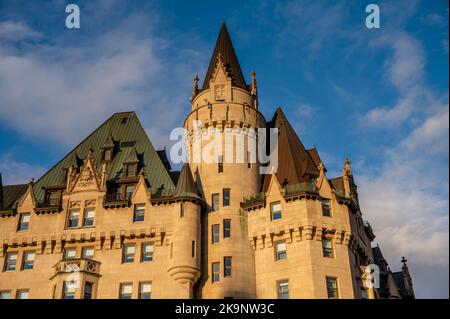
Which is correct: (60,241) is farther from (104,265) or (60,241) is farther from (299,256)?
(299,256)

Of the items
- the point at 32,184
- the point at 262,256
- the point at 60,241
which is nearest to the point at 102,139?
the point at 32,184

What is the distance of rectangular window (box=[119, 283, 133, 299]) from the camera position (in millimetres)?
44731

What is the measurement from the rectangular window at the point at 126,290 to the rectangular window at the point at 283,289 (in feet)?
38.4

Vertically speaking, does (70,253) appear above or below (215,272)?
above

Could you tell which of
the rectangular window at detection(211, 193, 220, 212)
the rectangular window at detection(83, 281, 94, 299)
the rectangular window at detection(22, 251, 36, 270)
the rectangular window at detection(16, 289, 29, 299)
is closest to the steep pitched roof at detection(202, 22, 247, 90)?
the rectangular window at detection(211, 193, 220, 212)

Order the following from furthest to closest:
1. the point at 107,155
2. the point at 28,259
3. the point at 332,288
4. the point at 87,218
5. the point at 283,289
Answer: the point at 107,155 → the point at 87,218 → the point at 28,259 → the point at 283,289 → the point at 332,288

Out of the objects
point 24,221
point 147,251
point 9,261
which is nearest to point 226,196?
point 147,251

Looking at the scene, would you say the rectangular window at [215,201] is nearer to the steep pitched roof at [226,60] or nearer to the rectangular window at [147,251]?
the rectangular window at [147,251]

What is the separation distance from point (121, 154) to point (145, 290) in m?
14.6

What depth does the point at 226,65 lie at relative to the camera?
5694cm

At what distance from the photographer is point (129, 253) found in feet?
153

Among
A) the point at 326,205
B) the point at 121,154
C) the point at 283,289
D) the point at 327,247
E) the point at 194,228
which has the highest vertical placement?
the point at 121,154

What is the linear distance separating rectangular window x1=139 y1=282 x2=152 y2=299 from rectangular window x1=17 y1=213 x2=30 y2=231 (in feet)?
38.8

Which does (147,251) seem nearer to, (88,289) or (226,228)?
(88,289)
